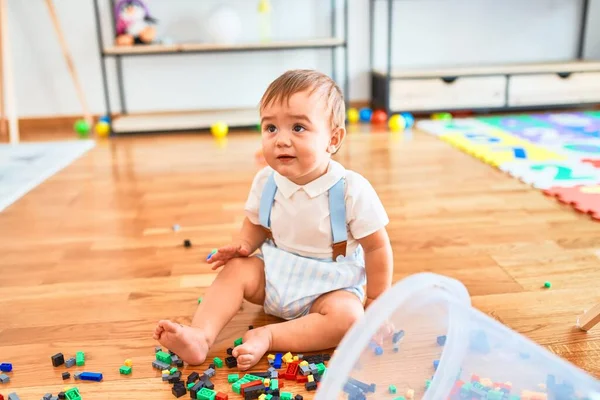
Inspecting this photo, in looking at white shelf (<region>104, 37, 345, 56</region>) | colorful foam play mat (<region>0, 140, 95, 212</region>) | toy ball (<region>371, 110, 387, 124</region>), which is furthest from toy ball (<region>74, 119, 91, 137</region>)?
toy ball (<region>371, 110, 387, 124</region>)

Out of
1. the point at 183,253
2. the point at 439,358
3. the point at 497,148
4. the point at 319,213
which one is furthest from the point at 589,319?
the point at 497,148

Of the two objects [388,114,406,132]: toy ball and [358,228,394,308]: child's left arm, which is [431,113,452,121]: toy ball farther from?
[358,228,394,308]: child's left arm

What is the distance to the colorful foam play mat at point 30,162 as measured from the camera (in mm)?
1778

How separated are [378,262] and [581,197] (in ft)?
2.81

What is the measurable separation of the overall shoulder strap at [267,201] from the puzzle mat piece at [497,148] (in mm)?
1137

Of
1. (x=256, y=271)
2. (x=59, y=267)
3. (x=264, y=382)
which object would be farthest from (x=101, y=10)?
(x=264, y=382)

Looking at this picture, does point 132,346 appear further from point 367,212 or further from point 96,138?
point 96,138

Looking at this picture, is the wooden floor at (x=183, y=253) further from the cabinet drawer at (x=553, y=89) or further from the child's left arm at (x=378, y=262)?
the cabinet drawer at (x=553, y=89)

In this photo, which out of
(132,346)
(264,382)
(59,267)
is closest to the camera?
(264,382)

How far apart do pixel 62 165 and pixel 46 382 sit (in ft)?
4.63

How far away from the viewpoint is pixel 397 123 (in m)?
2.59

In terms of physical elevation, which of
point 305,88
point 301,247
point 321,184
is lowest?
point 301,247

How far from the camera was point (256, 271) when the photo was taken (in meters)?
0.98

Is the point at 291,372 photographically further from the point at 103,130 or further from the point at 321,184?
the point at 103,130
